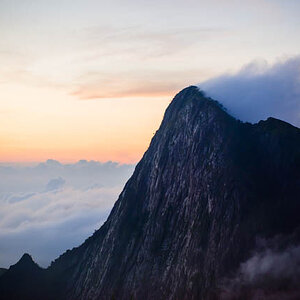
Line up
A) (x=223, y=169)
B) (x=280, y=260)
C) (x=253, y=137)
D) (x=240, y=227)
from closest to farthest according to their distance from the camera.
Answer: (x=280, y=260), (x=240, y=227), (x=223, y=169), (x=253, y=137)

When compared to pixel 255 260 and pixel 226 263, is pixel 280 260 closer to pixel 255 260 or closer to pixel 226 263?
pixel 255 260

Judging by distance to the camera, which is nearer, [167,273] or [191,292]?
[191,292]

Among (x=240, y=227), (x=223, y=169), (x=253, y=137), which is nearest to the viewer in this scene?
(x=240, y=227)

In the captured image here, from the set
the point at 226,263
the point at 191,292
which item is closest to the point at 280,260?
the point at 226,263

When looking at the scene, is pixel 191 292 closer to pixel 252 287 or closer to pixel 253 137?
pixel 252 287

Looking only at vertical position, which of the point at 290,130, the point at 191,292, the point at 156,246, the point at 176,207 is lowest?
the point at 191,292

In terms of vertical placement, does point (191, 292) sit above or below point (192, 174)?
below
